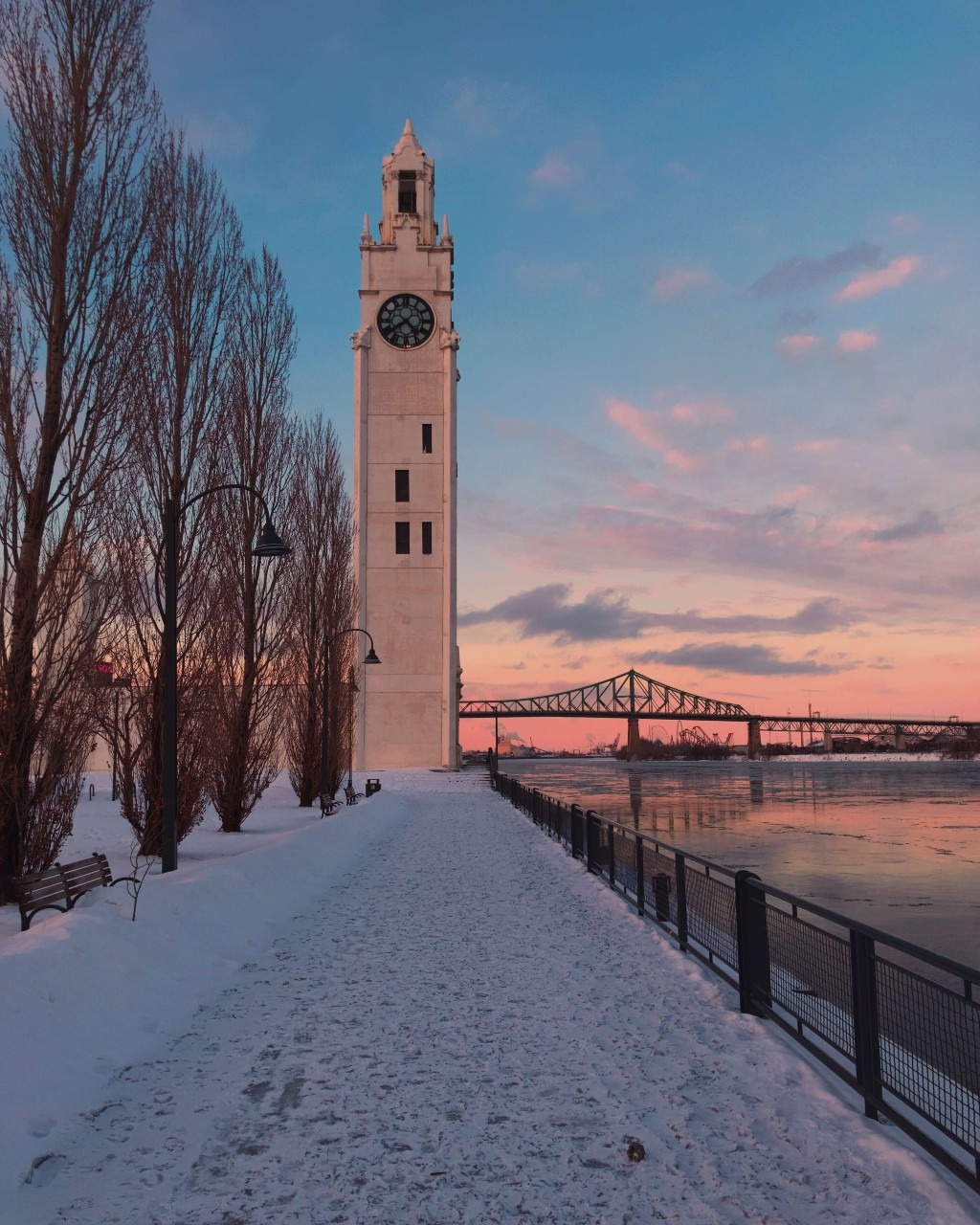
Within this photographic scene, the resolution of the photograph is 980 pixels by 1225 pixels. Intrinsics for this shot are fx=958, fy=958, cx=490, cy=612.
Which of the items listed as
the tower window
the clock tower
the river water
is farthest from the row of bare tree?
the tower window

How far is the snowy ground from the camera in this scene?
429cm

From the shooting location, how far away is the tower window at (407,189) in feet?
212

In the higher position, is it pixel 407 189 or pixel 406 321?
pixel 407 189

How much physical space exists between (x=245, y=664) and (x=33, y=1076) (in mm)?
16843

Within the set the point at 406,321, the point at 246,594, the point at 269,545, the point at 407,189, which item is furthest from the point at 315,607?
the point at 407,189

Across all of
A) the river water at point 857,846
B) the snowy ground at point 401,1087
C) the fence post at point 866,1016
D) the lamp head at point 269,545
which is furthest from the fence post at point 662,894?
the lamp head at point 269,545

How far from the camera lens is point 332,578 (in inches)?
1275

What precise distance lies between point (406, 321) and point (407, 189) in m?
11.7

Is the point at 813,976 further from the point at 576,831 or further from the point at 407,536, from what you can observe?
the point at 407,536

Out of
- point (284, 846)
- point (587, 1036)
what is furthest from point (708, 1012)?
point (284, 846)

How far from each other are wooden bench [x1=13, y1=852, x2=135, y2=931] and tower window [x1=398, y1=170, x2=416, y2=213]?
6172 cm

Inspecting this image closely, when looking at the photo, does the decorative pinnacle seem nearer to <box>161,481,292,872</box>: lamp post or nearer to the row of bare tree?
the row of bare tree

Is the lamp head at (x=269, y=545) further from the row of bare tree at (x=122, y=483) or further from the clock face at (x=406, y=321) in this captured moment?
the clock face at (x=406, y=321)

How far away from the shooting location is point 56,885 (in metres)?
9.28
